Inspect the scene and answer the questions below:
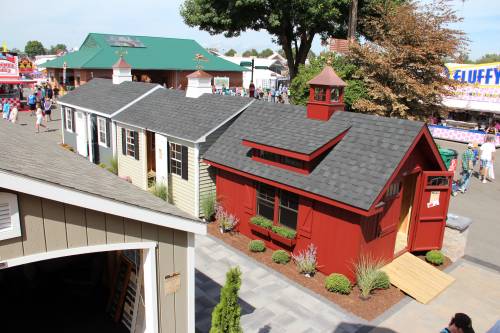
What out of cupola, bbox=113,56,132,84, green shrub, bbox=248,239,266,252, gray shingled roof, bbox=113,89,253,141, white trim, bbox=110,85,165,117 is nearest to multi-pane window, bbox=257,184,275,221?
green shrub, bbox=248,239,266,252

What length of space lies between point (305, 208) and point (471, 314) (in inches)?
180

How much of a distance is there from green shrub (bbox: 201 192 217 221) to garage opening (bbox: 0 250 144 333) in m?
4.98

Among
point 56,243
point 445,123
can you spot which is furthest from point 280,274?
point 445,123

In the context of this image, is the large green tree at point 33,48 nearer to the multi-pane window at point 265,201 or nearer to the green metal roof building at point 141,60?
the green metal roof building at point 141,60

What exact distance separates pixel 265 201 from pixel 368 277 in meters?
3.82

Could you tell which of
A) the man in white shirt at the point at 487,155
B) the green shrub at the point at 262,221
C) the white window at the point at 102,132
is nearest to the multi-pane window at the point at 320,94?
the green shrub at the point at 262,221

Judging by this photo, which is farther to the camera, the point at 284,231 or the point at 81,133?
the point at 81,133

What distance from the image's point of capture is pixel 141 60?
42.3 meters

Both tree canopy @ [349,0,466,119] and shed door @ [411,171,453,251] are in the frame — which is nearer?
shed door @ [411,171,453,251]

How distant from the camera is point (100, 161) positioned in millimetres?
19594

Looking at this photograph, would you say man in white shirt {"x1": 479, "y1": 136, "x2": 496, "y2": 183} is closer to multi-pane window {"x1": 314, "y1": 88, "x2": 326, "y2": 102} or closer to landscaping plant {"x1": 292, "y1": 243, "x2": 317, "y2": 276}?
multi-pane window {"x1": 314, "y1": 88, "x2": 326, "y2": 102}

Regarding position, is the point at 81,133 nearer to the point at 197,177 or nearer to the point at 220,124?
the point at 197,177

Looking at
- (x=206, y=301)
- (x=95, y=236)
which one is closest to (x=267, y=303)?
(x=206, y=301)

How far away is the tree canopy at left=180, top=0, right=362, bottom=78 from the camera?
25.6 metres
